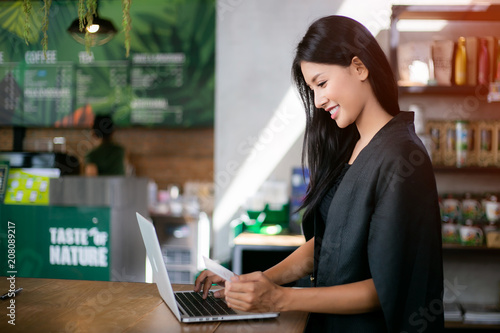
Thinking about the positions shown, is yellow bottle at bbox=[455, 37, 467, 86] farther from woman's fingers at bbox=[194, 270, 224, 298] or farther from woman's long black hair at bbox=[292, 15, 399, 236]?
woman's fingers at bbox=[194, 270, 224, 298]

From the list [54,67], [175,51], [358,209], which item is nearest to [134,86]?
[175,51]

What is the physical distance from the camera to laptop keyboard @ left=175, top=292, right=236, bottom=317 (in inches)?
51.3

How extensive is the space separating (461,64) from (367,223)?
7.83 ft

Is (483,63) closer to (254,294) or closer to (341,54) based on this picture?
(341,54)

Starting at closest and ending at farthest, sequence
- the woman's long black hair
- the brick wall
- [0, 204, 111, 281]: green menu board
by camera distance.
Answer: the woman's long black hair
[0, 204, 111, 281]: green menu board
the brick wall

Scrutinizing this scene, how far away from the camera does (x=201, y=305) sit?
138 cm

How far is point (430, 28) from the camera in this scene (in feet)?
11.6

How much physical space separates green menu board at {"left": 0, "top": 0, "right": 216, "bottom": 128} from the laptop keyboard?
397 centimetres

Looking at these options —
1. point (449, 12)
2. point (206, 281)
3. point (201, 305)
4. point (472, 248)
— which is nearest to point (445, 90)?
point (449, 12)

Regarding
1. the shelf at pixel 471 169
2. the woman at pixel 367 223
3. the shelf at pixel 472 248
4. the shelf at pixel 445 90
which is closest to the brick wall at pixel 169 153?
the shelf at pixel 445 90

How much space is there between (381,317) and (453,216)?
218 cm

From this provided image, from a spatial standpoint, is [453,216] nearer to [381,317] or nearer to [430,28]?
[430,28]

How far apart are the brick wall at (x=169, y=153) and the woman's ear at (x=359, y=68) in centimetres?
443

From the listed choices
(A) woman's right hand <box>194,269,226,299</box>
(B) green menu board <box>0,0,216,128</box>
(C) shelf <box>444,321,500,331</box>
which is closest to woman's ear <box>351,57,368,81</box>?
(A) woman's right hand <box>194,269,226,299</box>
